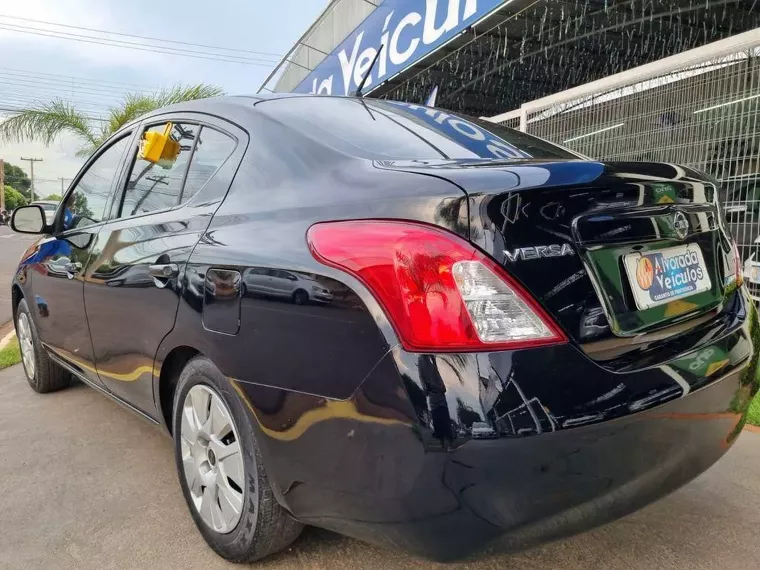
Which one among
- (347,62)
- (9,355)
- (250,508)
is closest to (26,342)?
(9,355)

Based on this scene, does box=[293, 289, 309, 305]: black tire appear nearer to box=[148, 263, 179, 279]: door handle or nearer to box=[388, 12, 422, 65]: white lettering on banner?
box=[148, 263, 179, 279]: door handle

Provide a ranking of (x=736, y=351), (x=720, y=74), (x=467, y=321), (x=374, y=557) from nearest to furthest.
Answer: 1. (x=467, y=321)
2. (x=736, y=351)
3. (x=374, y=557)
4. (x=720, y=74)

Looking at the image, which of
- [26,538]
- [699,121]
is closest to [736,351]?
[26,538]

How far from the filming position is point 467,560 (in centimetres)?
139

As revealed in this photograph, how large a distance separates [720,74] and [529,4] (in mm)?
3972

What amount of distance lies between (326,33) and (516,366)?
53.1ft

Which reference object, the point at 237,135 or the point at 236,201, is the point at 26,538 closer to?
the point at 236,201

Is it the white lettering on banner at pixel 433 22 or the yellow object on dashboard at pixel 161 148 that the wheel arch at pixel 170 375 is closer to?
the yellow object on dashboard at pixel 161 148

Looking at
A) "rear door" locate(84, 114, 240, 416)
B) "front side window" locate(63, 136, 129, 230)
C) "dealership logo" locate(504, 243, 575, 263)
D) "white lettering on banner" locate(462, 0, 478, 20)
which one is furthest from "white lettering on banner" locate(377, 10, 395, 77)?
"dealership logo" locate(504, 243, 575, 263)

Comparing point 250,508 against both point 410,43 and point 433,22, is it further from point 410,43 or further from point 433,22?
point 410,43

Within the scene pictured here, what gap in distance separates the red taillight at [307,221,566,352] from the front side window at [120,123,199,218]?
1289 mm

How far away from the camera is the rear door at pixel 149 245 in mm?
2111

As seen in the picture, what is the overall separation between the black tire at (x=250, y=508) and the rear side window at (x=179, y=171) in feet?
2.31

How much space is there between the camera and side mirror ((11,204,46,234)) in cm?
347
